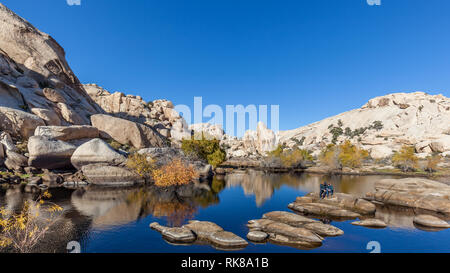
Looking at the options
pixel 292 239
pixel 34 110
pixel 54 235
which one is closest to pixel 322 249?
pixel 292 239

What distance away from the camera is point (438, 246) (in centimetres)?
1470

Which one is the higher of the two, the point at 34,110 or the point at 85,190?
the point at 34,110

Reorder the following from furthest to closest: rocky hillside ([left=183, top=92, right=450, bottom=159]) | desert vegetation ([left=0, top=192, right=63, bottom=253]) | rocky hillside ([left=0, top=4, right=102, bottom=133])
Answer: rocky hillside ([left=183, top=92, right=450, bottom=159]), rocky hillside ([left=0, top=4, right=102, bottom=133]), desert vegetation ([left=0, top=192, right=63, bottom=253])

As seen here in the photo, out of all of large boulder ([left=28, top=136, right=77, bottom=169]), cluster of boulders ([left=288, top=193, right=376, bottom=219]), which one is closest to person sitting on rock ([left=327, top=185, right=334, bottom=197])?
cluster of boulders ([left=288, top=193, right=376, bottom=219])

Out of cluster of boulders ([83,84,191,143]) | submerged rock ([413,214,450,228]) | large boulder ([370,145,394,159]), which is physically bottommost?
submerged rock ([413,214,450,228])

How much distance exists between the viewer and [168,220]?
60.1ft

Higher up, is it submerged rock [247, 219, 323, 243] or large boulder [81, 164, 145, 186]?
large boulder [81, 164, 145, 186]

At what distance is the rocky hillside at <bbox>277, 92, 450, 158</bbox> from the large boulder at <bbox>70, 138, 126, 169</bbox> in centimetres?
10039

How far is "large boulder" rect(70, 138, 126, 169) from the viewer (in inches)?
1357

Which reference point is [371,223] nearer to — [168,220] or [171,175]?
[168,220]

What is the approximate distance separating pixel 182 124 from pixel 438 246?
8871cm

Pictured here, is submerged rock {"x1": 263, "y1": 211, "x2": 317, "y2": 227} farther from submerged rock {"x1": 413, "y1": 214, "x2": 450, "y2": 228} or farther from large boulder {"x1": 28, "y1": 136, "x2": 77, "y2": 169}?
large boulder {"x1": 28, "y1": 136, "x2": 77, "y2": 169}

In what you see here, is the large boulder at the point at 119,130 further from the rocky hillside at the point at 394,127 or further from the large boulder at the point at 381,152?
the rocky hillside at the point at 394,127
